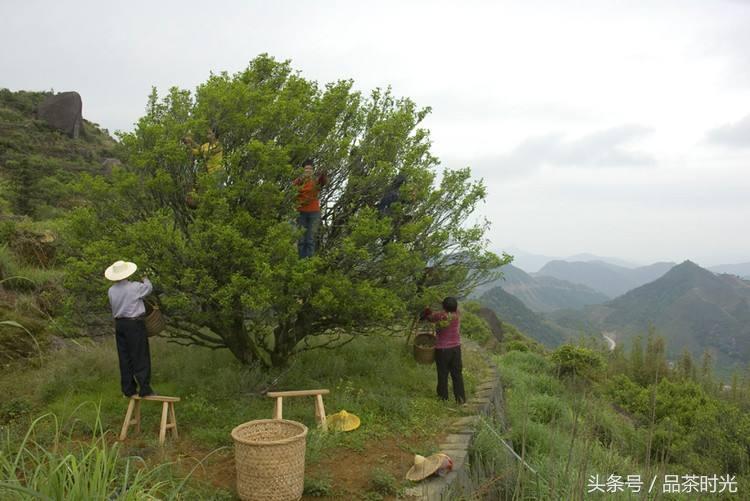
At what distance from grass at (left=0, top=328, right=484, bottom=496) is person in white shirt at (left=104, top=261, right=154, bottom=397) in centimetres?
62

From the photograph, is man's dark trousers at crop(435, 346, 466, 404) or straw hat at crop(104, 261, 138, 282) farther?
man's dark trousers at crop(435, 346, 466, 404)

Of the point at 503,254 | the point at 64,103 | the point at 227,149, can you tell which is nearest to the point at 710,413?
the point at 503,254

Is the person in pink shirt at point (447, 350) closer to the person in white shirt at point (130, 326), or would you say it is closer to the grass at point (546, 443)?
the grass at point (546, 443)

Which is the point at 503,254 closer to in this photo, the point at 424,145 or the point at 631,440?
the point at 424,145

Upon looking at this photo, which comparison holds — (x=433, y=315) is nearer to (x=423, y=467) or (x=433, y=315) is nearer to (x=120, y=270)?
(x=423, y=467)

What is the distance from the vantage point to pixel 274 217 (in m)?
6.53

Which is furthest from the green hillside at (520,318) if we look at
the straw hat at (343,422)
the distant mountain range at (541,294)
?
the distant mountain range at (541,294)

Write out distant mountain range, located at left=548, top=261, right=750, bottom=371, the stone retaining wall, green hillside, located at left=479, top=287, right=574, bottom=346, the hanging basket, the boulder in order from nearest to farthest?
1. the stone retaining wall
2. the hanging basket
3. the boulder
4. green hillside, located at left=479, top=287, right=574, bottom=346
5. distant mountain range, located at left=548, top=261, right=750, bottom=371

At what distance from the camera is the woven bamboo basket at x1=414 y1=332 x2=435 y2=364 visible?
26.6ft

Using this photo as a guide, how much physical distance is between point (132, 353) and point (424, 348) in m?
4.02

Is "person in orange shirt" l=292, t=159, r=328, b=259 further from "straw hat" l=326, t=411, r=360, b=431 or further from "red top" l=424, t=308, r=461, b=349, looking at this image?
"straw hat" l=326, t=411, r=360, b=431

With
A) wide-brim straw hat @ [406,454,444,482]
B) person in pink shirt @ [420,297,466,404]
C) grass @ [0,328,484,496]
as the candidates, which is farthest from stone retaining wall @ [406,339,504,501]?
person in pink shirt @ [420,297,466,404]

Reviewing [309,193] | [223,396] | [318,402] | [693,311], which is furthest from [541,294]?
[318,402]

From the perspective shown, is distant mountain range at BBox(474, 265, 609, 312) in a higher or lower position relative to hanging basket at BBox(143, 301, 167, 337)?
lower
